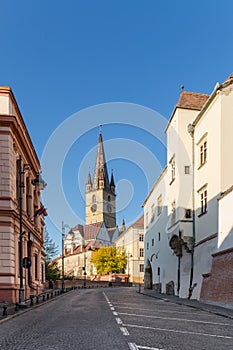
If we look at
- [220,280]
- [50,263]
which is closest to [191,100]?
[220,280]

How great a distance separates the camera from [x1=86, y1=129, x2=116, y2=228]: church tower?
532ft

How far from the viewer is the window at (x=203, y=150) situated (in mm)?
27481

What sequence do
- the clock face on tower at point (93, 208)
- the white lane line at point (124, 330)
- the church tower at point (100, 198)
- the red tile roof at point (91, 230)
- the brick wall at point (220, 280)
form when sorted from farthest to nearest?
the clock face on tower at point (93, 208)
the church tower at point (100, 198)
the red tile roof at point (91, 230)
the brick wall at point (220, 280)
the white lane line at point (124, 330)

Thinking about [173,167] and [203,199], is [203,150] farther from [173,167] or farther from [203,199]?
[173,167]

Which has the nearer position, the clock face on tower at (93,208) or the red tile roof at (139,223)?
the red tile roof at (139,223)

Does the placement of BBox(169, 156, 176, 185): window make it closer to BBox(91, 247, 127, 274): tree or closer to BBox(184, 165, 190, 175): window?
BBox(184, 165, 190, 175): window

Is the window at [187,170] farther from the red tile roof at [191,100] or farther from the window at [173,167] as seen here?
the red tile roof at [191,100]

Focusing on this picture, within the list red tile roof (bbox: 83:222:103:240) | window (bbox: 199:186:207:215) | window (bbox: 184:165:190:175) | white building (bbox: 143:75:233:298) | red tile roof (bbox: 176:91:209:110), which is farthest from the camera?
red tile roof (bbox: 83:222:103:240)

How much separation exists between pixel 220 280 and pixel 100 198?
5675 inches

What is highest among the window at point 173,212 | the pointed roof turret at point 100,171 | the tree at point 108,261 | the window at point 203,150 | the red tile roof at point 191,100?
the pointed roof turret at point 100,171

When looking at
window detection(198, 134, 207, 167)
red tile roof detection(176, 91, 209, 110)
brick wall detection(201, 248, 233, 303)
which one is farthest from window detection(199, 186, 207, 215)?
red tile roof detection(176, 91, 209, 110)

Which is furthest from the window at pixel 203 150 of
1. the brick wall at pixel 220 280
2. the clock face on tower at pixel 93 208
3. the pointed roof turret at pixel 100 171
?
the clock face on tower at pixel 93 208

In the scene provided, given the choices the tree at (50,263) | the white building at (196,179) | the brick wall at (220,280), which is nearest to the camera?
the brick wall at (220,280)

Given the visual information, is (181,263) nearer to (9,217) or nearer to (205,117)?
(205,117)
